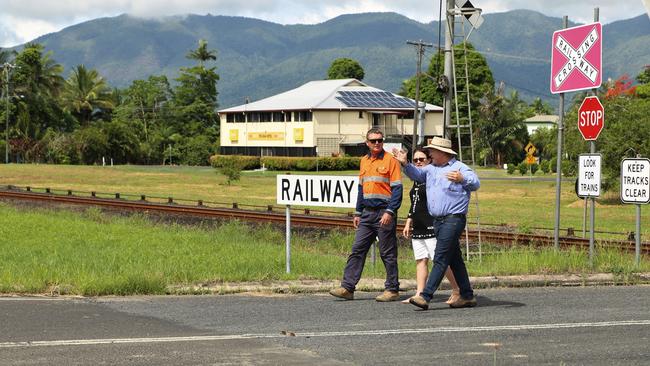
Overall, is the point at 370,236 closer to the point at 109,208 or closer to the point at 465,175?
the point at 465,175

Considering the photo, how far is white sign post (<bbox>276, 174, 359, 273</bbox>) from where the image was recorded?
12.6m

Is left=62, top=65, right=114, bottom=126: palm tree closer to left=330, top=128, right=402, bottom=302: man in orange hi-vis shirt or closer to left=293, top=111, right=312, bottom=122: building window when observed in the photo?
left=293, top=111, right=312, bottom=122: building window

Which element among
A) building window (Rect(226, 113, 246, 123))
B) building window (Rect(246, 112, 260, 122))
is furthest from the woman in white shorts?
building window (Rect(226, 113, 246, 123))

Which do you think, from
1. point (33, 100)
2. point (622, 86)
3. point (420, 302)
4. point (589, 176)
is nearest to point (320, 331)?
point (420, 302)

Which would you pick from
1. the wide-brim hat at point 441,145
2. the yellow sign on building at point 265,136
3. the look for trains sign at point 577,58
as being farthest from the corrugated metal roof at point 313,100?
the wide-brim hat at point 441,145

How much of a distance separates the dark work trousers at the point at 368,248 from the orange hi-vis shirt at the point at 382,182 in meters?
0.13

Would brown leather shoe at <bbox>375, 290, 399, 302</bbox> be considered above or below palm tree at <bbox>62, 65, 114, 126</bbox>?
below

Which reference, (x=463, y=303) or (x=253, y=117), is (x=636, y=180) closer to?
(x=463, y=303)

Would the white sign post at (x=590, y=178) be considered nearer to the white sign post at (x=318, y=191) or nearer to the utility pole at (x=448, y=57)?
the utility pole at (x=448, y=57)

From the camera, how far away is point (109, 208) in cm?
3152

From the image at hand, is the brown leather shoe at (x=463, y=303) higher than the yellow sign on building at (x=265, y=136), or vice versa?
the yellow sign on building at (x=265, y=136)

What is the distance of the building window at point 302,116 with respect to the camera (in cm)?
8650

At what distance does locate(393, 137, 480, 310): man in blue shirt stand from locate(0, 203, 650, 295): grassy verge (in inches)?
99.0

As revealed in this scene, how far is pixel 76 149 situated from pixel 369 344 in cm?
8281
